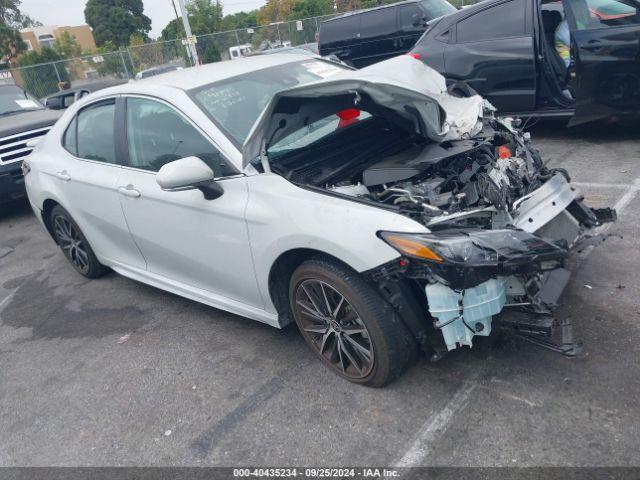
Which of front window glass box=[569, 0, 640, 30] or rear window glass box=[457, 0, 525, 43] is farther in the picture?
rear window glass box=[457, 0, 525, 43]

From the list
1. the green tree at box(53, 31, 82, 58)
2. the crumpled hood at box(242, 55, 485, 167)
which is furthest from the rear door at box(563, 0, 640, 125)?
the green tree at box(53, 31, 82, 58)

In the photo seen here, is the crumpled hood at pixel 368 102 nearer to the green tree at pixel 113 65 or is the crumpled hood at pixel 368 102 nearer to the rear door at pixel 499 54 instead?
the rear door at pixel 499 54

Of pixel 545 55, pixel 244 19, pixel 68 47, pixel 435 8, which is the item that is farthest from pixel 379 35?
pixel 244 19

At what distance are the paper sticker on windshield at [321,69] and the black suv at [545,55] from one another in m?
2.68

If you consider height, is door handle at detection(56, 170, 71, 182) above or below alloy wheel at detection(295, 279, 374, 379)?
above

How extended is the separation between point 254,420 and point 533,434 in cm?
145

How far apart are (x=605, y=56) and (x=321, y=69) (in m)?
3.26

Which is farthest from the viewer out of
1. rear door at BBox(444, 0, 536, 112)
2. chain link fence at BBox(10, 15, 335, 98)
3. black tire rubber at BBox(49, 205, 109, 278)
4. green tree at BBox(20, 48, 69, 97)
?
chain link fence at BBox(10, 15, 335, 98)

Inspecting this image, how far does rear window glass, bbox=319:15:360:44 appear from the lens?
506 inches

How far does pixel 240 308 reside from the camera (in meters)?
3.70

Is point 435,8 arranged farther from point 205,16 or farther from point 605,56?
point 205,16

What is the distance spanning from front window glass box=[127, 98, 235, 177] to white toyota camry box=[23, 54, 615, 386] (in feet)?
0.04

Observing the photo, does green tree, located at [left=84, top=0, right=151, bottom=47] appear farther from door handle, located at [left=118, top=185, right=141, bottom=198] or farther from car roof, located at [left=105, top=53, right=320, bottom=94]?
door handle, located at [left=118, top=185, right=141, bottom=198]

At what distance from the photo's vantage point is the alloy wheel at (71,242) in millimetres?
5172
